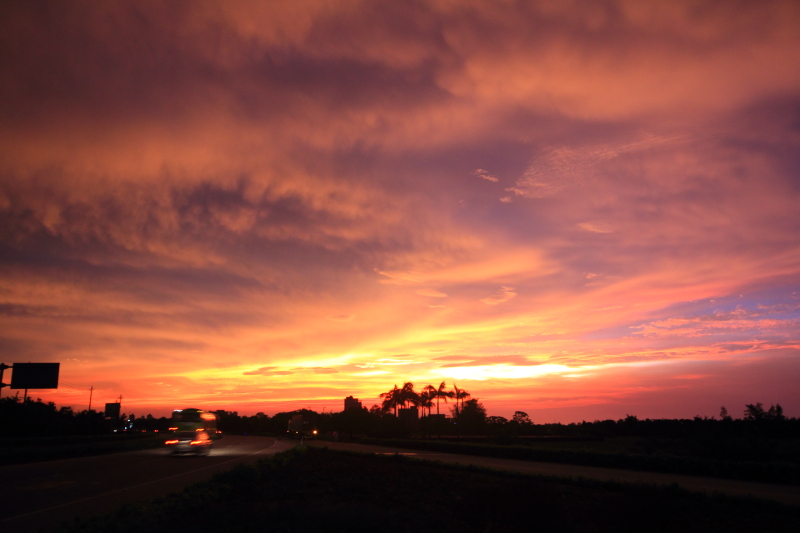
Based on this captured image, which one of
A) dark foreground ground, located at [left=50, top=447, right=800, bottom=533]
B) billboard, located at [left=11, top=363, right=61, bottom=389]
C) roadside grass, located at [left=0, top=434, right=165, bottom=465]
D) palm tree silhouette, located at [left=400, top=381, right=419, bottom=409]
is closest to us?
dark foreground ground, located at [left=50, top=447, right=800, bottom=533]

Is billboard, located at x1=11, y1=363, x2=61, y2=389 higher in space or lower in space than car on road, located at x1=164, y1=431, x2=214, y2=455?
higher

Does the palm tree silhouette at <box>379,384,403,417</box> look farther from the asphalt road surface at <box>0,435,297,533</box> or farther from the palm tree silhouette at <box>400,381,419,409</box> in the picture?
the asphalt road surface at <box>0,435,297,533</box>

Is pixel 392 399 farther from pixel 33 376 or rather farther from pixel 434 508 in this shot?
pixel 434 508

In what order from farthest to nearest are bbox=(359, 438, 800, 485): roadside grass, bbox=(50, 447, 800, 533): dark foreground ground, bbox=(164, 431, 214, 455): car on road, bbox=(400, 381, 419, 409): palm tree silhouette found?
bbox=(400, 381, 419, 409): palm tree silhouette < bbox=(164, 431, 214, 455): car on road < bbox=(359, 438, 800, 485): roadside grass < bbox=(50, 447, 800, 533): dark foreground ground

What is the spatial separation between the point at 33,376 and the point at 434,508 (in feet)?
199

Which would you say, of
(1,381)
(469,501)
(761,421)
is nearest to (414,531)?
(469,501)

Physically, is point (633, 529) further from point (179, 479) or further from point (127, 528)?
point (179, 479)

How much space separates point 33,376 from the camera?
5566cm

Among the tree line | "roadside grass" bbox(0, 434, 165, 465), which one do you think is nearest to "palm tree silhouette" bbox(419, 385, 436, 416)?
the tree line

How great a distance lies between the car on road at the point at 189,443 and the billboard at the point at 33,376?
106 feet

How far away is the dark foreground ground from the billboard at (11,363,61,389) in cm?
5021

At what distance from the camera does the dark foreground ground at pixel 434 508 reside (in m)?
11.5

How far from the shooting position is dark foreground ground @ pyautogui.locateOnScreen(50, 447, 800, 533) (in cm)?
1154

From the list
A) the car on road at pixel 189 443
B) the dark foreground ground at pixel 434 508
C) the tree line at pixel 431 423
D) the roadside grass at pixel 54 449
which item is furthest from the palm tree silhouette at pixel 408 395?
the dark foreground ground at pixel 434 508
